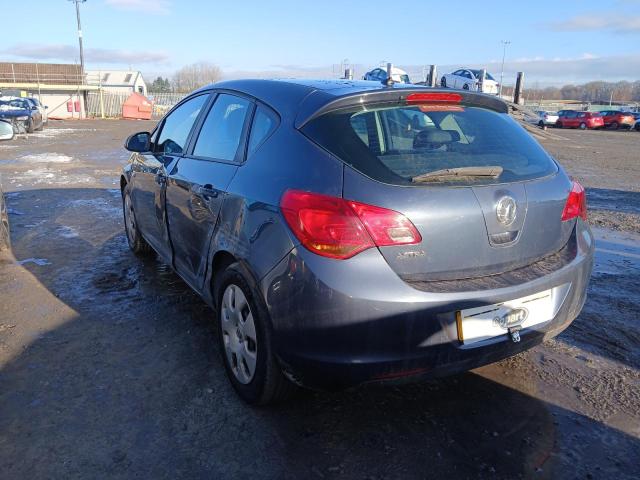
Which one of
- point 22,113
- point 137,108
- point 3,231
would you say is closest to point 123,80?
point 137,108

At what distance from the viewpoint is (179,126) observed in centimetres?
408

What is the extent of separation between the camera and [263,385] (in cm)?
262

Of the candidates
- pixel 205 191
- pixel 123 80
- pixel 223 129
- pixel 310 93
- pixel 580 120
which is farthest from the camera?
pixel 123 80

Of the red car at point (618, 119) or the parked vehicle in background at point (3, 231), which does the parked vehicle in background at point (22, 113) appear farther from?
the red car at point (618, 119)

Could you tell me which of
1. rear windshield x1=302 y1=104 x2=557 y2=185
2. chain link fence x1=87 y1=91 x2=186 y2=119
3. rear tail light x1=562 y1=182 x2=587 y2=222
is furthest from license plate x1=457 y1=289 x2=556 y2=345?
chain link fence x1=87 y1=91 x2=186 y2=119

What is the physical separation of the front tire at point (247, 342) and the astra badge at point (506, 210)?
1172 mm

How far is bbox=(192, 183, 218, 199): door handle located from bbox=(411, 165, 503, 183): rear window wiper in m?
1.21

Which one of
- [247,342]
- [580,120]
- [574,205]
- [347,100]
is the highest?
[347,100]

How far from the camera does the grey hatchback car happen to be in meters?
2.20

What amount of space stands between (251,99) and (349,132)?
34.0 inches

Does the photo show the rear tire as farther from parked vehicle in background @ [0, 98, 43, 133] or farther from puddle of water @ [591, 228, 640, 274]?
parked vehicle in background @ [0, 98, 43, 133]

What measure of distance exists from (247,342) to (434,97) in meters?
1.61

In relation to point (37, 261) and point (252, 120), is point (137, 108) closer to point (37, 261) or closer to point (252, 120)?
point (37, 261)

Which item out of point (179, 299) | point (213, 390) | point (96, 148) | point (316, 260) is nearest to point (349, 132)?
point (316, 260)
